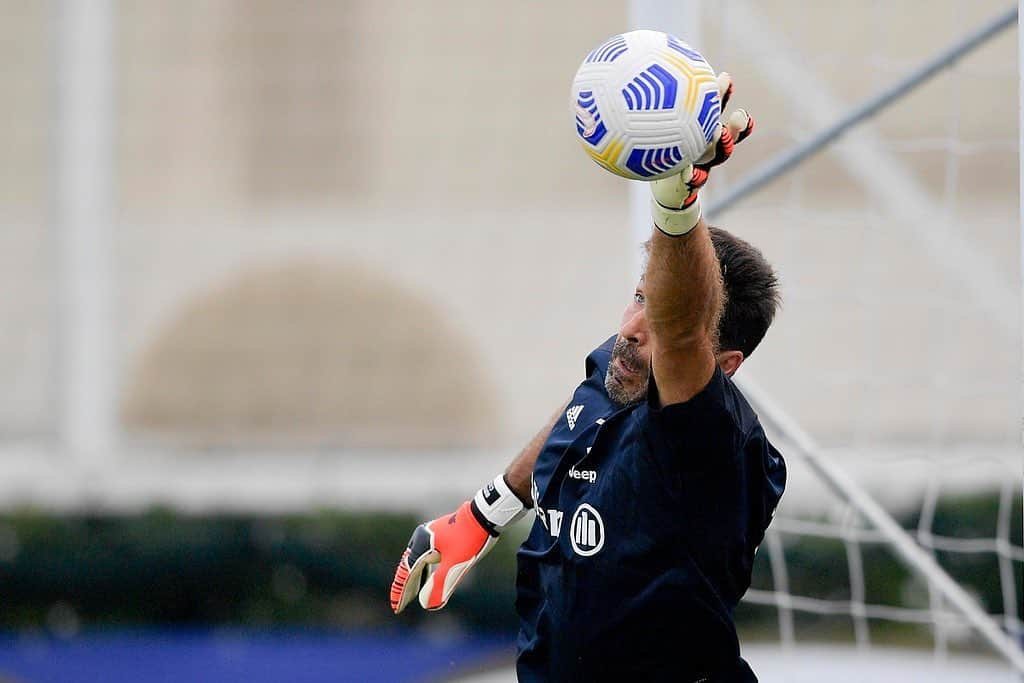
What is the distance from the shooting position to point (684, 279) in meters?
2.43

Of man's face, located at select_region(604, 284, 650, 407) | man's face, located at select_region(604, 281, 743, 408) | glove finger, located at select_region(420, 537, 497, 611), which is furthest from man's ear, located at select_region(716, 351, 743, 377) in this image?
glove finger, located at select_region(420, 537, 497, 611)

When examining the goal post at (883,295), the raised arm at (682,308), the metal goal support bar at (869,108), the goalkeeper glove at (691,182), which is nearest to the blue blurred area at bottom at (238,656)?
the goal post at (883,295)

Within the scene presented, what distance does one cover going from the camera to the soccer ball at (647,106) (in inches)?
88.7

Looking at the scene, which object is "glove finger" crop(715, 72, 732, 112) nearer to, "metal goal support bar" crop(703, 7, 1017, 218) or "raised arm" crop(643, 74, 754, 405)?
"raised arm" crop(643, 74, 754, 405)

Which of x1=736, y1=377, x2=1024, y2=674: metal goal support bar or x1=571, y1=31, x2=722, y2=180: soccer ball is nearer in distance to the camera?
x1=571, y1=31, x2=722, y2=180: soccer ball

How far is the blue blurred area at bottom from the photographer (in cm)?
731

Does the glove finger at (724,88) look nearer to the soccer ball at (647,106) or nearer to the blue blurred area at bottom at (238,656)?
the soccer ball at (647,106)

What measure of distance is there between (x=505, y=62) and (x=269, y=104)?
1.65m

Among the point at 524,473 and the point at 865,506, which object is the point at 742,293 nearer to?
the point at 524,473

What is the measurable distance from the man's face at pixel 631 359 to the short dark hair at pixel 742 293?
0.16 meters

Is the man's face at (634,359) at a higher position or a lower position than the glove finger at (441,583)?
higher

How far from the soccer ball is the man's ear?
23.0 inches

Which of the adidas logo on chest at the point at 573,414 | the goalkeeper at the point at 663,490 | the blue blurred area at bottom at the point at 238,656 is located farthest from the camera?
the blue blurred area at bottom at the point at 238,656

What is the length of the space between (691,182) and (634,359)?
56 centimetres
